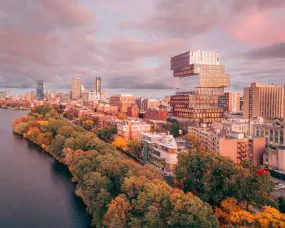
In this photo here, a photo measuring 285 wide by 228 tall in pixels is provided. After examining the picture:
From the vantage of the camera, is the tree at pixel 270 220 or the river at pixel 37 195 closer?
the tree at pixel 270 220

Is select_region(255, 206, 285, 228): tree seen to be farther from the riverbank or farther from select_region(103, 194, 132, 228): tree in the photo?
select_region(103, 194, 132, 228): tree

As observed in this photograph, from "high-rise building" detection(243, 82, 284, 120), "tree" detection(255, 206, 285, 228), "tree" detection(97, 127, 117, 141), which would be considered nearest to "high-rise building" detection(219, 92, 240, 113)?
"high-rise building" detection(243, 82, 284, 120)

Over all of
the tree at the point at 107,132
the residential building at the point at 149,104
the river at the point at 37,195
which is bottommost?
the river at the point at 37,195

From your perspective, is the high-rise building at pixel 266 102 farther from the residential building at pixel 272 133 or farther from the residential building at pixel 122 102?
the residential building at pixel 122 102

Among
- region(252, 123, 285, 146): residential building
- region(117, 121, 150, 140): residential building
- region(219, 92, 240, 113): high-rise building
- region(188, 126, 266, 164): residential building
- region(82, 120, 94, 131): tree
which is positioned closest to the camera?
region(188, 126, 266, 164): residential building

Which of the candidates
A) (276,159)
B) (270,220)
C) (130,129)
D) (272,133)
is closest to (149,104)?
(130,129)

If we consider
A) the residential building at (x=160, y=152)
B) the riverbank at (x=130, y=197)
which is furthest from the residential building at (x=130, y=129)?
the riverbank at (x=130, y=197)

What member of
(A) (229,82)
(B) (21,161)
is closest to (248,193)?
(B) (21,161)

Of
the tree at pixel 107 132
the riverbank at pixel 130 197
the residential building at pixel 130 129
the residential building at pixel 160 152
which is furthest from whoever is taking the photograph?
the tree at pixel 107 132
